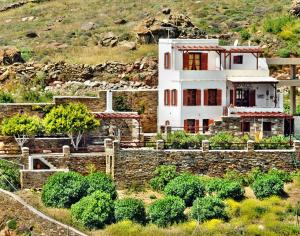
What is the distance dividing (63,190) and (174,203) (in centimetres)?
551

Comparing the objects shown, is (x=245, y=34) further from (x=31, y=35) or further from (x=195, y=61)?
(x=195, y=61)

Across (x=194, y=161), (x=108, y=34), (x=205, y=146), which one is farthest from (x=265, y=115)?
(x=108, y=34)

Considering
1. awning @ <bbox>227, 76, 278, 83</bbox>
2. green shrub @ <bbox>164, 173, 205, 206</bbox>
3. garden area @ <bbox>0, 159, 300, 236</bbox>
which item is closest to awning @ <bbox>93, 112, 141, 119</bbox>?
awning @ <bbox>227, 76, 278, 83</bbox>

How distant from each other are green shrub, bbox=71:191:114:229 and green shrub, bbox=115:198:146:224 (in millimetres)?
418

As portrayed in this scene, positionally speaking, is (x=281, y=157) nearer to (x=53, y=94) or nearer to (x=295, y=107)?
(x=295, y=107)

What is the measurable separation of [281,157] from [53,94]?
1798 cm

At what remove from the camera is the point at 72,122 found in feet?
212

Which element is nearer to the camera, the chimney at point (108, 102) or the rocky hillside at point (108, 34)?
the chimney at point (108, 102)

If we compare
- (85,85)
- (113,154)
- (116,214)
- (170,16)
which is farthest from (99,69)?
(116,214)

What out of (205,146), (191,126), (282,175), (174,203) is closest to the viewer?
(174,203)

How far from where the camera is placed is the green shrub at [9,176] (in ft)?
197

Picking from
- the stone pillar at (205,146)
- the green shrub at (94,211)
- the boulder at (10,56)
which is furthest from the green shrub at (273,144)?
the boulder at (10,56)

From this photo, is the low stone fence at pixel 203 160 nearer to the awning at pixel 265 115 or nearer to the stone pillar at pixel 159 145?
the stone pillar at pixel 159 145

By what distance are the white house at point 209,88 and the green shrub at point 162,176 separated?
6.05 m
